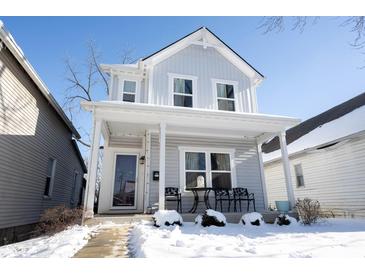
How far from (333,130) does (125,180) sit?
8893 millimetres

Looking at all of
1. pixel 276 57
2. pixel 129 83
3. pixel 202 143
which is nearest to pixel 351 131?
pixel 276 57

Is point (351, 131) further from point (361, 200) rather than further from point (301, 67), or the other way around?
point (301, 67)

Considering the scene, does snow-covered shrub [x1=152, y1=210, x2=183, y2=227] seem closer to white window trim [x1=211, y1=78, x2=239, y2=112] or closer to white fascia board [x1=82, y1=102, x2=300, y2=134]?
white fascia board [x1=82, y1=102, x2=300, y2=134]

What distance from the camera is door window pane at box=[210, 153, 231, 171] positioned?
28.3ft

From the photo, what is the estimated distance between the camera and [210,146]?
8703mm

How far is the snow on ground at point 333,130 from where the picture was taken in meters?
8.73

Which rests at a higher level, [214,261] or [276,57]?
[276,57]

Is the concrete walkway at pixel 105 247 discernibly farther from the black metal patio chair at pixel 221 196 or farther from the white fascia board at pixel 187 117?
the black metal patio chair at pixel 221 196

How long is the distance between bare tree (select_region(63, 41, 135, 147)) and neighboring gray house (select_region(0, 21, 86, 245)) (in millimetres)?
8012

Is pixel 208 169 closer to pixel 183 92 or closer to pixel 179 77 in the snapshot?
pixel 183 92

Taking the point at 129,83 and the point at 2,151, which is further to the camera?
the point at 129,83

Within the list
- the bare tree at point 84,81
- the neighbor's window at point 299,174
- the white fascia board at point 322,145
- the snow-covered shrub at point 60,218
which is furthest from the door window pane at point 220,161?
the bare tree at point 84,81
